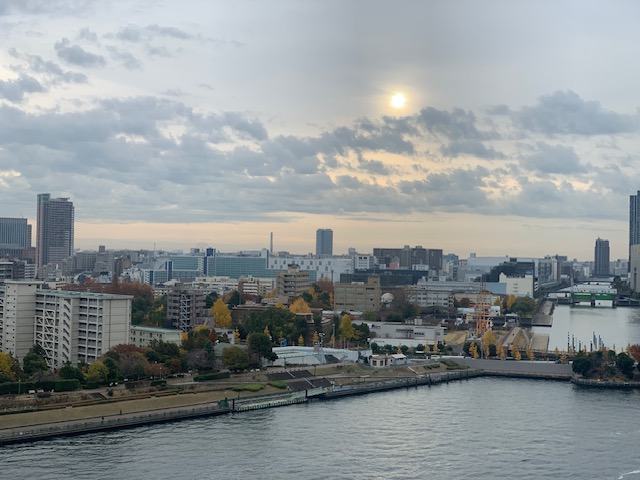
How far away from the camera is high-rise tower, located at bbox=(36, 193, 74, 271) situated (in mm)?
88438

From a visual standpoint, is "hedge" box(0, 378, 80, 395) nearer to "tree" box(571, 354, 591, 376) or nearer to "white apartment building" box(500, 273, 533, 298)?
"tree" box(571, 354, 591, 376)

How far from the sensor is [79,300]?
2450 cm

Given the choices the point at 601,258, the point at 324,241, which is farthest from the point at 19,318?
the point at 601,258

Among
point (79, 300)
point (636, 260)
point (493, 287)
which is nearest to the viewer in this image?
point (79, 300)

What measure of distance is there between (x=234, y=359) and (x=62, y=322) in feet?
16.8

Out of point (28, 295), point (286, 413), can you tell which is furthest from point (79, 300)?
point (286, 413)

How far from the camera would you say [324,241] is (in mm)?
118750

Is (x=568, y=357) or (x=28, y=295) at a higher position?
(x=28, y=295)

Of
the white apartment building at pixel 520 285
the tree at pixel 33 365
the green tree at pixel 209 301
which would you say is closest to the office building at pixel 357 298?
the green tree at pixel 209 301

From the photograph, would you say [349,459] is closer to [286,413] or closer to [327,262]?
[286,413]

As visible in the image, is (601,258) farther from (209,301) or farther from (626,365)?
(626,365)

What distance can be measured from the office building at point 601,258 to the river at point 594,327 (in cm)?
7789

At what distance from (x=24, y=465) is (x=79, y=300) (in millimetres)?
9903

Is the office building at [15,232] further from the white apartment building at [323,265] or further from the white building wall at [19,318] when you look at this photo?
the white building wall at [19,318]
